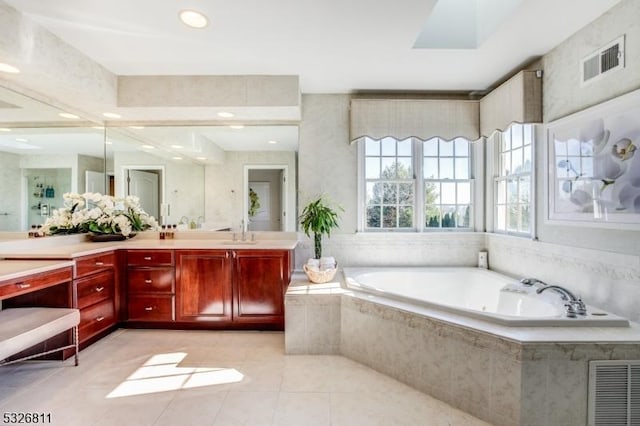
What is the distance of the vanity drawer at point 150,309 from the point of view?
9.39 feet

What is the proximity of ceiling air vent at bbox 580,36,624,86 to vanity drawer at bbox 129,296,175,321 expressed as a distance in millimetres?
3843

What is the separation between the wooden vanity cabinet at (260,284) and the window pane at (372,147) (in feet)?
5.00

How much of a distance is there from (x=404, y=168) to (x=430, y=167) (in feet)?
0.97

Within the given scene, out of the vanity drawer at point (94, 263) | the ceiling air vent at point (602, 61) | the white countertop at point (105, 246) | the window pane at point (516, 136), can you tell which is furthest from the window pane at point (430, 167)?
the vanity drawer at point (94, 263)

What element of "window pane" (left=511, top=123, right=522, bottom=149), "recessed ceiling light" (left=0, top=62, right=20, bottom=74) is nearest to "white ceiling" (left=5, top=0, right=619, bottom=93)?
"recessed ceiling light" (left=0, top=62, right=20, bottom=74)

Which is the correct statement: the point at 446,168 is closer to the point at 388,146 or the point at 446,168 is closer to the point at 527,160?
the point at 388,146

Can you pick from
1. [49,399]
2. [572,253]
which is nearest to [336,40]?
[572,253]

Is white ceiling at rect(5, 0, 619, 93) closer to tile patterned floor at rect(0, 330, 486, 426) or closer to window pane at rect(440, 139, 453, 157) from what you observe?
window pane at rect(440, 139, 453, 157)

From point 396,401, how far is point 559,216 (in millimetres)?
1878

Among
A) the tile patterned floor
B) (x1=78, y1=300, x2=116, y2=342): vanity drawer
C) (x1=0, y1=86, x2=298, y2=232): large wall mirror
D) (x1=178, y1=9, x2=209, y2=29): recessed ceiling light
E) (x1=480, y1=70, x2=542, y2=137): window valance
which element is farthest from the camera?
(x1=0, y1=86, x2=298, y2=232): large wall mirror

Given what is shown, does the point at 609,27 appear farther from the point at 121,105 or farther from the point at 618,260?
the point at 121,105

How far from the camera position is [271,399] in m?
1.87

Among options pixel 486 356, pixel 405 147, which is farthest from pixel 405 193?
pixel 486 356

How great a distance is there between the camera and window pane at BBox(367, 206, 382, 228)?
11.4ft
